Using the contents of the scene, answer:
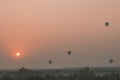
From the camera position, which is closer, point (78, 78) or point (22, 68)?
point (78, 78)

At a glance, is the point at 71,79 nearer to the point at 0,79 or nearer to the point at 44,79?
the point at 44,79

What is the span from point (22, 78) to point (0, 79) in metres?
3.49

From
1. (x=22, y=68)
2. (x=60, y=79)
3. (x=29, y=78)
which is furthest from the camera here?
(x=22, y=68)

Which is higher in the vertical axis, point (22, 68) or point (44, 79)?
point (22, 68)

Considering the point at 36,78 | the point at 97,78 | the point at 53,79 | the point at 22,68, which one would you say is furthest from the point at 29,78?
the point at 22,68

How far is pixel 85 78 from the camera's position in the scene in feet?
221

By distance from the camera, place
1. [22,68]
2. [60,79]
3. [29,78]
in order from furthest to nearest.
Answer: [22,68] → [60,79] → [29,78]

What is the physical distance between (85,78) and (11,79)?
12040 mm

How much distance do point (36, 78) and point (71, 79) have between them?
6250 mm

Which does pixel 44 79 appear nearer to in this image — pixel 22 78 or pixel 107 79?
pixel 22 78

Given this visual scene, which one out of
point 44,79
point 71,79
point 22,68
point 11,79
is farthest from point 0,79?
point 22,68

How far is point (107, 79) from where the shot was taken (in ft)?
229

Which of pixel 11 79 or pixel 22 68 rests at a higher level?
pixel 22 68

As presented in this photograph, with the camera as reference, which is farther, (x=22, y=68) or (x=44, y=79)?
(x=22, y=68)
